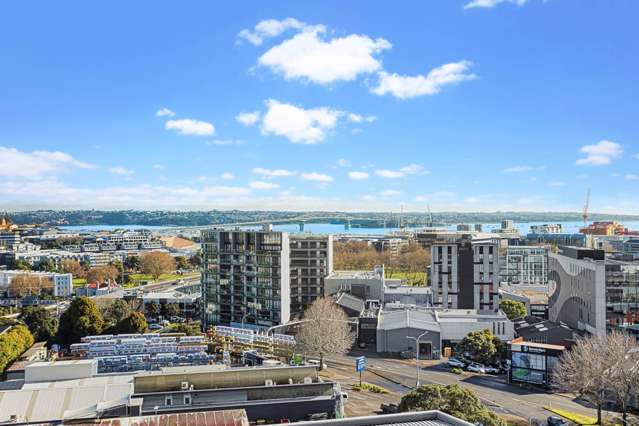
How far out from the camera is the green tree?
3106 centimetres

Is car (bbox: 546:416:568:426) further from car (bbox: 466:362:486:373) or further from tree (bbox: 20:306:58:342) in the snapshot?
tree (bbox: 20:306:58:342)

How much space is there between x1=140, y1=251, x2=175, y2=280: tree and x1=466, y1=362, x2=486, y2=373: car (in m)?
53.5

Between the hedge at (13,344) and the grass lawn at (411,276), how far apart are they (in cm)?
4106

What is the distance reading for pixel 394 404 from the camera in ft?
71.8

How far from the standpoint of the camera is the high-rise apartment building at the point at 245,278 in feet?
122

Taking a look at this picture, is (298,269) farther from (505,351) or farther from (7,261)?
(7,261)

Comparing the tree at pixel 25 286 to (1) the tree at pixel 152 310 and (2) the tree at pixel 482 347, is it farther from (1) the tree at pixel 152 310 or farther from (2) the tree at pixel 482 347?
(2) the tree at pixel 482 347

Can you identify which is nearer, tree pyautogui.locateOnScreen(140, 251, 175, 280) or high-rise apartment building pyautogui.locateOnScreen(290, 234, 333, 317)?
high-rise apartment building pyautogui.locateOnScreen(290, 234, 333, 317)

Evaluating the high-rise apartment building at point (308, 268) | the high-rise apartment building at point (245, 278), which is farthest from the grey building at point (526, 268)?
the high-rise apartment building at point (245, 278)

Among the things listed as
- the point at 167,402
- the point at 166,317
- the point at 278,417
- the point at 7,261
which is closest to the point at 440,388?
the point at 278,417

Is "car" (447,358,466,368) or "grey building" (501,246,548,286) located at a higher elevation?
"grey building" (501,246,548,286)

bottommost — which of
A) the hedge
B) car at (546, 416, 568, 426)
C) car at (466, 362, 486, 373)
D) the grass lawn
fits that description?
the grass lawn

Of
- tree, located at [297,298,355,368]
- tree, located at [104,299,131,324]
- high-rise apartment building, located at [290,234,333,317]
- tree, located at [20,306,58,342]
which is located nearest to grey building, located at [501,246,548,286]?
high-rise apartment building, located at [290,234,333,317]

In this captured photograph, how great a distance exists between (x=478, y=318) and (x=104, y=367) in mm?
21401
